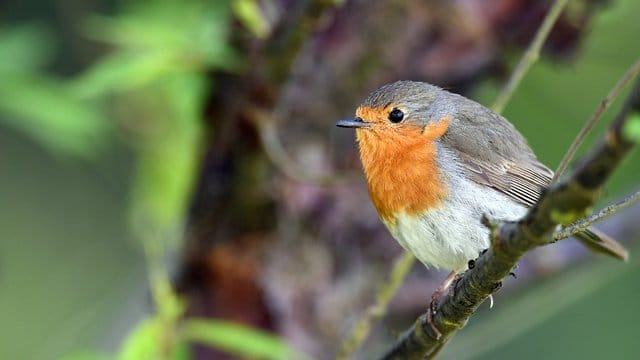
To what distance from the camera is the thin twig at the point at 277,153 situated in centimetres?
384

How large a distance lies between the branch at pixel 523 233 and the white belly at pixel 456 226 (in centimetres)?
52

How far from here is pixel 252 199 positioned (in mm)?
3996

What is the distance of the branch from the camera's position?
58.1 inches

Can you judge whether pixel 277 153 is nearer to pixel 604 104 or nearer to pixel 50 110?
pixel 50 110

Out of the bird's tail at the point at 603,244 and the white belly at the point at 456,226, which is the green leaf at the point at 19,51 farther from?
the bird's tail at the point at 603,244

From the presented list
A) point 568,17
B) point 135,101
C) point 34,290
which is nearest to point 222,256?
point 135,101

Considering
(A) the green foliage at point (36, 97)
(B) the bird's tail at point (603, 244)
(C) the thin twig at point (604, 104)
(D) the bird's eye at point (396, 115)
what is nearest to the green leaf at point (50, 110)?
(A) the green foliage at point (36, 97)

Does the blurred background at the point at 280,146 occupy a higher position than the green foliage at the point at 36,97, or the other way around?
the green foliage at the point at 36,97

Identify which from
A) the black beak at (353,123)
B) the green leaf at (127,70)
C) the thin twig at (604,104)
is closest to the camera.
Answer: the thin twig at (604,104)

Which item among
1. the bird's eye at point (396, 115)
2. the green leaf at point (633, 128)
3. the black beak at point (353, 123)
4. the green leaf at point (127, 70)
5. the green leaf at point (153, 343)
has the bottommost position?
the green leaf at point (633, 128)

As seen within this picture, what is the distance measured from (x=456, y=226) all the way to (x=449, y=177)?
18 centimetres

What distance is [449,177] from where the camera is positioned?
10.4 ft

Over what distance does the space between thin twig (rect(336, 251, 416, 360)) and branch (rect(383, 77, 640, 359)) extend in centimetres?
39

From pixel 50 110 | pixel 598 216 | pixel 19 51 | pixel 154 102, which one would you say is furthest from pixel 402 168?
pixel 154 102
